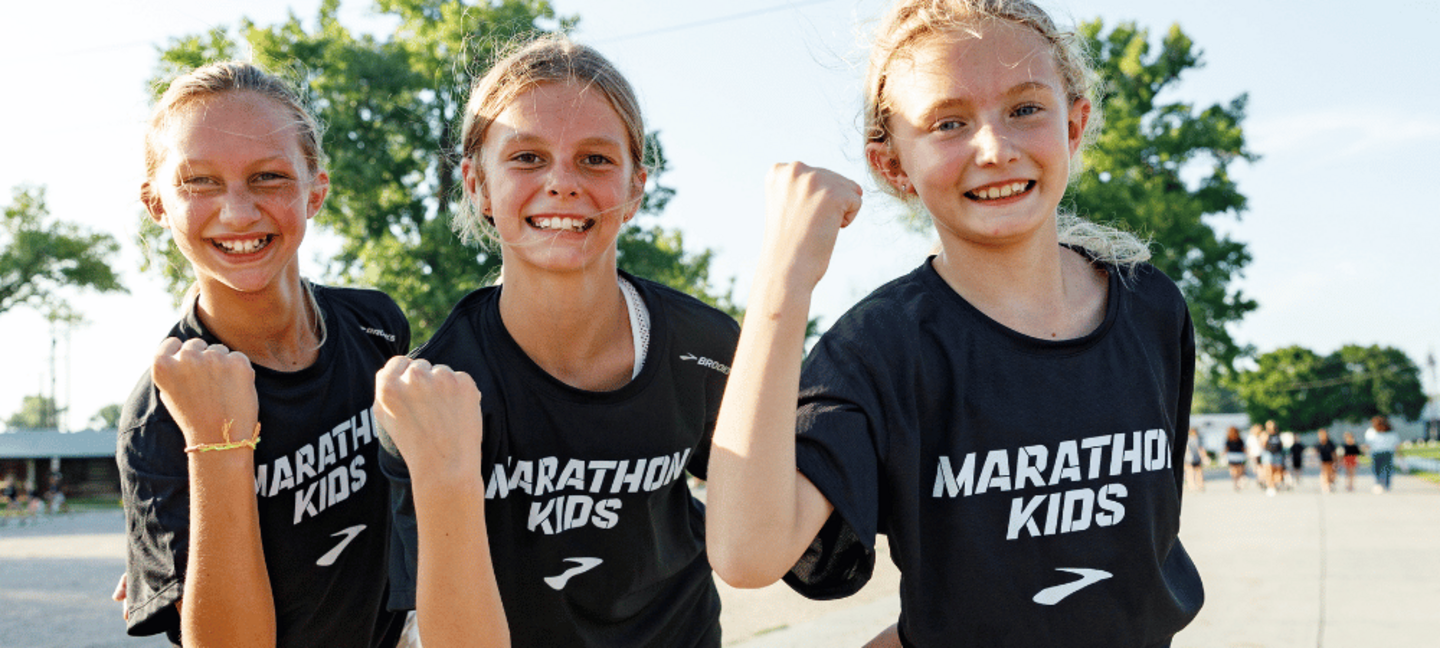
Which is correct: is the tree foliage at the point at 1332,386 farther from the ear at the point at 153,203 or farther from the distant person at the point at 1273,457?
the ear at the point at 153,203

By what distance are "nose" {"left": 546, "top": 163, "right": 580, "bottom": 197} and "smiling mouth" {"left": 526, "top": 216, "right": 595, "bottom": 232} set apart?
2.4 inches

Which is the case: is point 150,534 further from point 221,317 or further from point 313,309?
point 313,309

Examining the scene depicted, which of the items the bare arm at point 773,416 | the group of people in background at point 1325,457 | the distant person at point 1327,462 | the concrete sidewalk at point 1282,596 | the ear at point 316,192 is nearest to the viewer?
the bare arm at point 773,416

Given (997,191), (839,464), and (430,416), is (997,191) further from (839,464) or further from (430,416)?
(430,416)

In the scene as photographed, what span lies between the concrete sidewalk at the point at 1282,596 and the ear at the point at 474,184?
3403 millimetres

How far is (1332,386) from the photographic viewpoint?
85.5m

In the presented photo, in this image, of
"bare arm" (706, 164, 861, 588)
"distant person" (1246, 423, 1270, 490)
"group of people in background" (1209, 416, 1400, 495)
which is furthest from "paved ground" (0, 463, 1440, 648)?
"distant person" (1246, 423, 1270, 490)

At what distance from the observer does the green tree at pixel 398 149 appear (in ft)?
73.3

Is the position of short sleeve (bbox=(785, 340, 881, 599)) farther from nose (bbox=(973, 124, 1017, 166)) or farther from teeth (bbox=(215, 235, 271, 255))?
teeth (bbox=(215, 235, 271, 255))

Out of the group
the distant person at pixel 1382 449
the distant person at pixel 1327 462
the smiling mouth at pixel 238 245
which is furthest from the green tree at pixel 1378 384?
the smiling mouth at pixel 238 245

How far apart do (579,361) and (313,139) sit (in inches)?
45.4

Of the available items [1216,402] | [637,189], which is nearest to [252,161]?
[637,189]

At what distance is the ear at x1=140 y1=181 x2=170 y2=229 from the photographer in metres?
2.83

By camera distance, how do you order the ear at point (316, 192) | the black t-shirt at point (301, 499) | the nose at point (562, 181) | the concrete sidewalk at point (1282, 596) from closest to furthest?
the nose at point (562, 181)
the black t-shirt at point (301, 499)
the ear at point (316, 192)
the concrete sidewalk at point (1282, 596)
